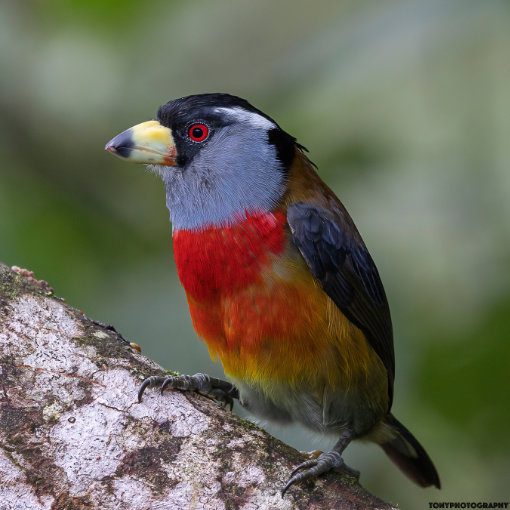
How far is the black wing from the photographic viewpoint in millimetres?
3186

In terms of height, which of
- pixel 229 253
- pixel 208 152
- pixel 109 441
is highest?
pixel 208 152

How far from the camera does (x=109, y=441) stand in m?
2.49

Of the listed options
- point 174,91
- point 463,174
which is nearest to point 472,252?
point 463,174

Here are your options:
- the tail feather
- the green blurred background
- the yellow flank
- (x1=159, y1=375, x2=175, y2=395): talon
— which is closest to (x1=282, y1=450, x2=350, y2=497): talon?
the yellow flank

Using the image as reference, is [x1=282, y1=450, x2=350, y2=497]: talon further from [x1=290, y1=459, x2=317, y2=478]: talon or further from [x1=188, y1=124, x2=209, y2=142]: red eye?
[x1=188, y1=124, x2=209, y2=142]: red eye

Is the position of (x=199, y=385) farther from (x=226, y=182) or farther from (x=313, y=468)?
(x=226, y=182)

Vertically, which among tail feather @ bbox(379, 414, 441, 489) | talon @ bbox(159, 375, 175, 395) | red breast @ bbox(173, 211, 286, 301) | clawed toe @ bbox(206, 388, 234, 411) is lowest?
talon @ bbox(159, 375, 175, 395)

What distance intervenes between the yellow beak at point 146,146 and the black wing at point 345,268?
1.83 ft

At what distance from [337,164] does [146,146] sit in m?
1.16

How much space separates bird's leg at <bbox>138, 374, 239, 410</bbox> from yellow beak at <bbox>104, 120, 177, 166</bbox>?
872 millimetres

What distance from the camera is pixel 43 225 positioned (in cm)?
385

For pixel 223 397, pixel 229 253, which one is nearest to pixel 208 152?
pixel 229 253

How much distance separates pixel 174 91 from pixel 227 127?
137 cm

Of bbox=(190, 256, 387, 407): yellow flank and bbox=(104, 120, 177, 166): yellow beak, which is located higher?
bbox=(104, 120, 177, 166): yellow beak
